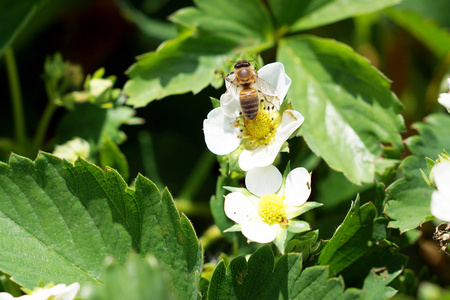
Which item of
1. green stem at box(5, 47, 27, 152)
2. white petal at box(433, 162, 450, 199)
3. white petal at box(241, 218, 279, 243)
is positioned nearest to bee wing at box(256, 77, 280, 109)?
white petal at box(241, 218, 279, 243)

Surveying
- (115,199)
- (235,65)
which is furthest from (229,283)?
(235,65)

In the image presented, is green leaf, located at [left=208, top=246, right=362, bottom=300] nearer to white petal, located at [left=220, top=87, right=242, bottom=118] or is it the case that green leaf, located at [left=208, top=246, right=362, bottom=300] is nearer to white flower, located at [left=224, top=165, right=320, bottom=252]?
white flower, located at [left=224, top=165, right=320, bottom=252]

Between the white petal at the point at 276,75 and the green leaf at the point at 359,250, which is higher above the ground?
the white petal at the point at 276,75

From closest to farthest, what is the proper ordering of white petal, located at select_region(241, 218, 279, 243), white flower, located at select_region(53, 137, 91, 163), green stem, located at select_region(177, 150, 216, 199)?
1. white petal, located at select_region(241, 218, 279, 243)
2. white flower, located at select_region(53, 137, 91, 163)
3. green stem, located at select_region(177, 150, 216, 199)

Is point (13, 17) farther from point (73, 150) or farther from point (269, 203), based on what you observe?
point (269, 203)

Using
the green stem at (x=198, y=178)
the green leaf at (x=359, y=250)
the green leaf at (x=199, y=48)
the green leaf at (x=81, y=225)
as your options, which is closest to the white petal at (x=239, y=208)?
the green leaf at (x=81, y=225)

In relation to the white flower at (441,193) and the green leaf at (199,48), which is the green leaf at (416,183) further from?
the green leaf at (199,48)
